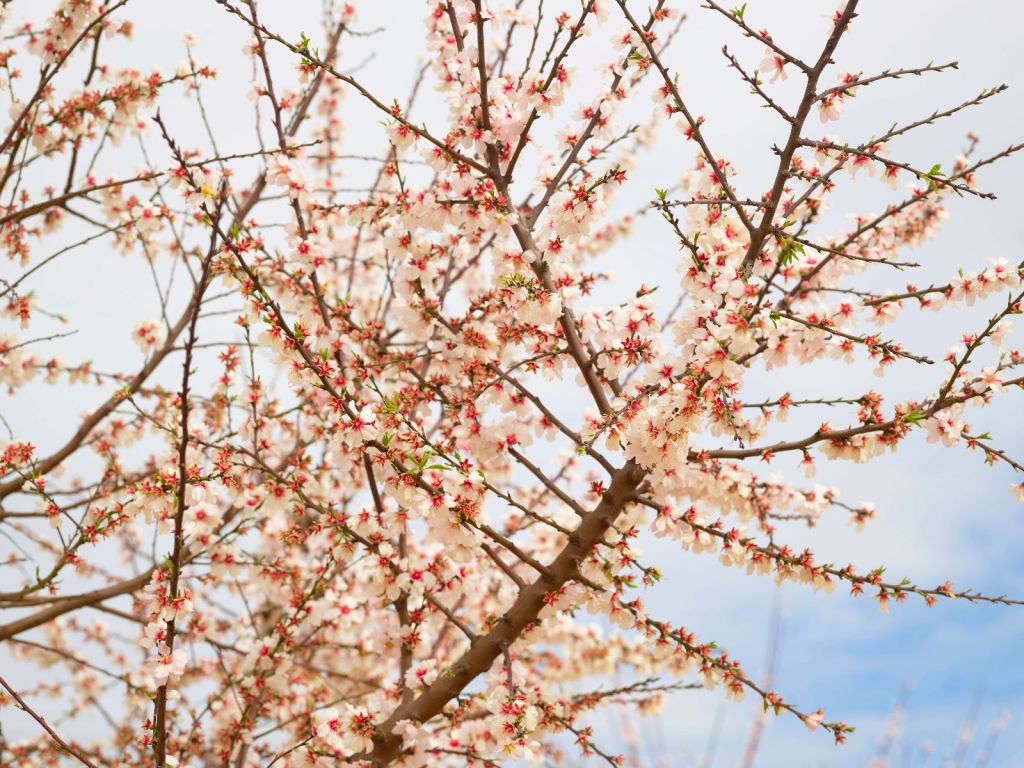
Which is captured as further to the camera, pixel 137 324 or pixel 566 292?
pixel 137 324

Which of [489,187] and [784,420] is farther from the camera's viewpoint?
[489,187]

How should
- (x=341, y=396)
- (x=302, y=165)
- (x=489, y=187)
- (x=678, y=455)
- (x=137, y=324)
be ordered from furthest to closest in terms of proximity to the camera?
(x=137, y=324) < (x=302, y=165) < (x=489, y=187) < (x=341, y=396) < (x=678, y=455)

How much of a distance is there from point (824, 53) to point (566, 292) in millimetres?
1483

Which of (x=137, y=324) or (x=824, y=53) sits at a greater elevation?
(x=824, y=53)

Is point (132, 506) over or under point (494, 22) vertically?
under

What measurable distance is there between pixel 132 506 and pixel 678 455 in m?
2.28

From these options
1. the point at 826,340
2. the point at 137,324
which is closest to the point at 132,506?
the point at 137,324

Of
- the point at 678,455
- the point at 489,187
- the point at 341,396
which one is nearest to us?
the point at 678,455

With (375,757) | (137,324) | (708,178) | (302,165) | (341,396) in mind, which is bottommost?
(375,757)

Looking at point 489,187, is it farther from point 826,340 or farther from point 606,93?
point 826,340

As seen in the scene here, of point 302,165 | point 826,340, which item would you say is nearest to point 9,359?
point 302,165

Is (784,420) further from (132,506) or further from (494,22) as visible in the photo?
(132,506)

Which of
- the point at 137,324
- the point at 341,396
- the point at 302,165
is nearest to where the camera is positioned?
the point at 341,396

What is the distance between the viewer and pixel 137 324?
5668mm
